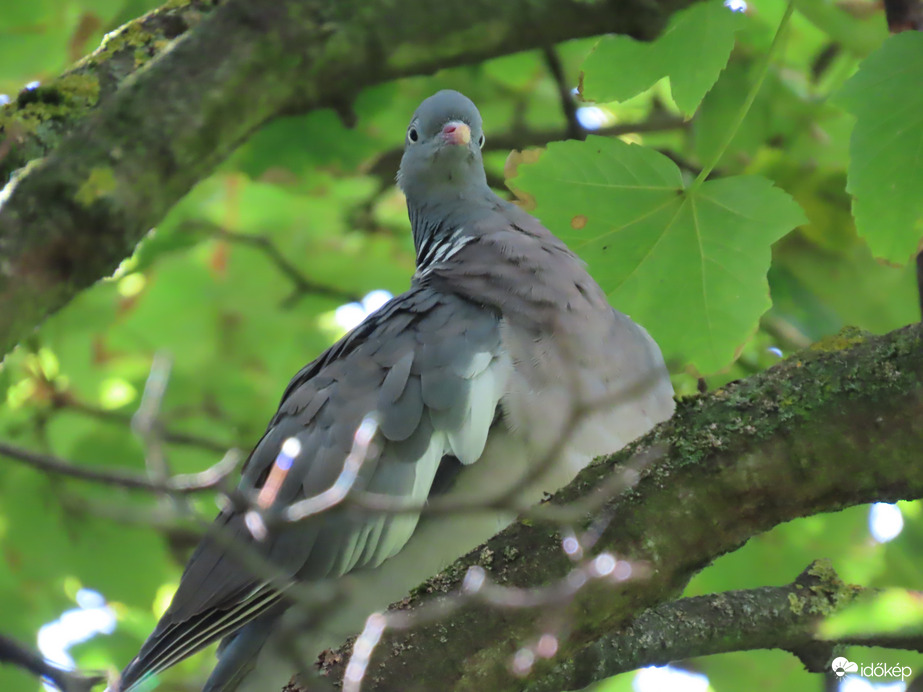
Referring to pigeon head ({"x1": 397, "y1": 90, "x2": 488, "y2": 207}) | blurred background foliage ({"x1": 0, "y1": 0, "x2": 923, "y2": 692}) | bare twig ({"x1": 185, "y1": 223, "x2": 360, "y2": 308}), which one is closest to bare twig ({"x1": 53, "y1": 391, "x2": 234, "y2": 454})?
blurred background foliage ({"x1": 0, "y1": 0, "x2": 923, "y2": 692})

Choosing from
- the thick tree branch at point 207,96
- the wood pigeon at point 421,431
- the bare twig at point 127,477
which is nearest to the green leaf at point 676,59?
the thick tree branch at point 207,96

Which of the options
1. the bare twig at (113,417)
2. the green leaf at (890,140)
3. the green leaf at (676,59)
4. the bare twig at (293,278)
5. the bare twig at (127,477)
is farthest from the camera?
the bare twig at (293,278)

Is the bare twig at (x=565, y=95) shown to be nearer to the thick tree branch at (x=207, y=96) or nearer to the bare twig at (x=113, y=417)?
the thick tree branch at (x=207, y=96)

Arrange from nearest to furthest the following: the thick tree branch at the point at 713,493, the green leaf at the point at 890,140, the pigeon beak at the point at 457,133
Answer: the thick tree branch at the point at 713,493, the green leaf at the point at 890,140, the pigeon beak at the point at 457,133

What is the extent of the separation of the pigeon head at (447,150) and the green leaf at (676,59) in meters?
1.13

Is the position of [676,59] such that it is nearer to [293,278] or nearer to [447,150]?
[447,150]

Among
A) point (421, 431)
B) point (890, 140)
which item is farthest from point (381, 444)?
point (890, 140)

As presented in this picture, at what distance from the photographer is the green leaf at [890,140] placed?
2055 millimetres

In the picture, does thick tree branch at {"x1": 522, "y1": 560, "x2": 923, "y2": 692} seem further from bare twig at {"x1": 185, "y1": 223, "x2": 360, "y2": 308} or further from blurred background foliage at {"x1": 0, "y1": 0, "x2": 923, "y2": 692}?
bare twig at {"x1": 185, "y1": 223, "x2": 360, "y2": 308}

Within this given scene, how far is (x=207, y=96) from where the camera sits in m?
2.65

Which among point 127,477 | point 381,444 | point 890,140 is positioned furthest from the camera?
point 381,444

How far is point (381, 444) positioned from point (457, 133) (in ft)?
4.43

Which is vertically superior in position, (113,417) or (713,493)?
(113,417)

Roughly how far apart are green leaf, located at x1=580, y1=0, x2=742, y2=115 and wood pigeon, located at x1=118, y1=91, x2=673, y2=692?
2.10ft
